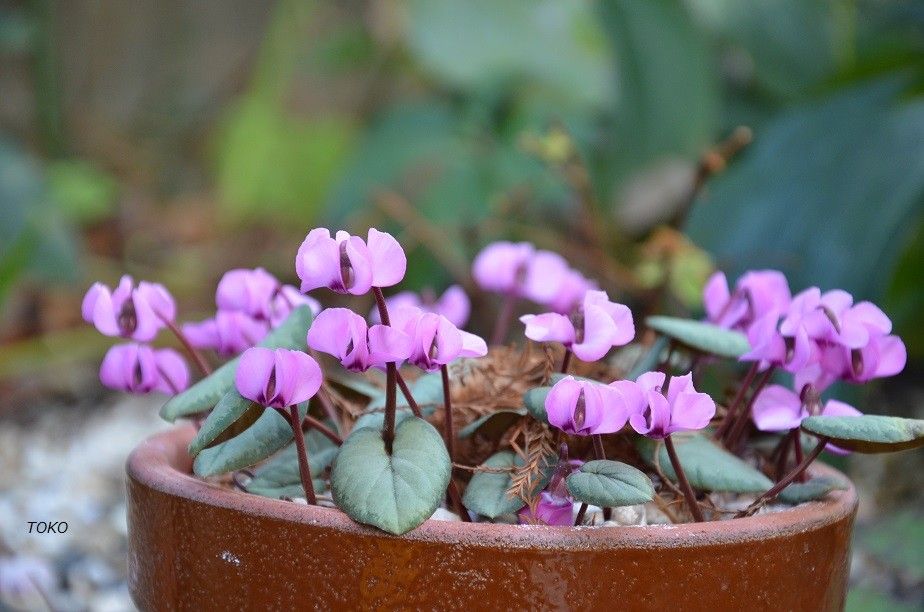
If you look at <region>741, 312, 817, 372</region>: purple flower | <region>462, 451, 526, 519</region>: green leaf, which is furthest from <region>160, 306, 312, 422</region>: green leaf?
<region>741, 312, 817, 372</region>: purple flower

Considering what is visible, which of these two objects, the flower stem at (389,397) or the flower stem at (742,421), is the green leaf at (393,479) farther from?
the flower stem at (742,421)

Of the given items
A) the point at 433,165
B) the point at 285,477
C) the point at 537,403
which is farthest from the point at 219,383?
the point at 433,165

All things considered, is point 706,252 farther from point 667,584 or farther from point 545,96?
point 667,584

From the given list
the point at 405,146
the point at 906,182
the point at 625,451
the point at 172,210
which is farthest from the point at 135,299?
the point at 172,210

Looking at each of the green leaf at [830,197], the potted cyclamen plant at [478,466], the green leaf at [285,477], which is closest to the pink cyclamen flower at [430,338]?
the potted cyclamen plant at [478,466]

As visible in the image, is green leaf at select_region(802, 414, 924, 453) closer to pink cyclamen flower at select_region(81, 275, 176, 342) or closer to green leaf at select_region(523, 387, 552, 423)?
green leaf at select_region(523, 387, 552, 423)

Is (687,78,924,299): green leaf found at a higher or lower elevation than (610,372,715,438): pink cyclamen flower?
lower

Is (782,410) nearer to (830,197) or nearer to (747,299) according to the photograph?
(747,299)
